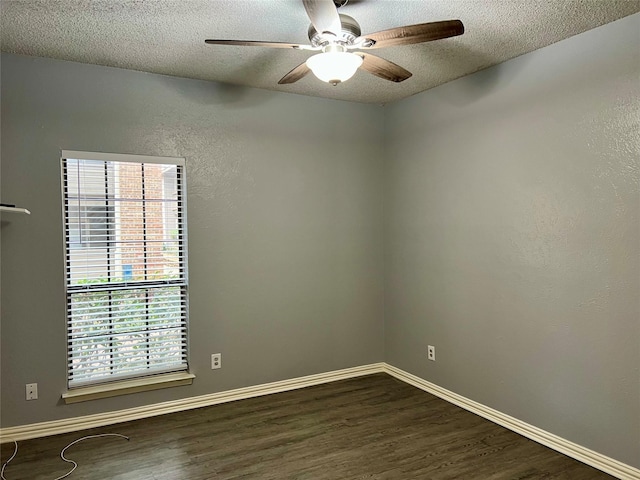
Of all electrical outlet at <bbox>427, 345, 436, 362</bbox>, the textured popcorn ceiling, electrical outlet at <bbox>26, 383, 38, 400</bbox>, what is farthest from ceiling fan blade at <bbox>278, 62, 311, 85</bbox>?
electrical outlet at <bbox>26, 383, 38, 400</bbox>

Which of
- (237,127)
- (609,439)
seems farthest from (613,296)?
(237,127)

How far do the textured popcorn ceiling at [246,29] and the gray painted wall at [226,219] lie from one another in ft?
0.95

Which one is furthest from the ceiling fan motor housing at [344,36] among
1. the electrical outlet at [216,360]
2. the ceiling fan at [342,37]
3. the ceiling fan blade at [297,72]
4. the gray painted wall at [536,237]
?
the electrical outlet at [216,360]

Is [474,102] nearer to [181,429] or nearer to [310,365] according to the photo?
[310,365]

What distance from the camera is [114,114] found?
343 cm

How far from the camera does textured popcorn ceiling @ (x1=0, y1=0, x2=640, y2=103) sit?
8.07 ft

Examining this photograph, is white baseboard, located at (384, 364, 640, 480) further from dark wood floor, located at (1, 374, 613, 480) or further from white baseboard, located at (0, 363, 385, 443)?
white baseboard, located at (0, 363, 385, 443)

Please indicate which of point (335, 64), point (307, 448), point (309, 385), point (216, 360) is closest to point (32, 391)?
point (216, 360)

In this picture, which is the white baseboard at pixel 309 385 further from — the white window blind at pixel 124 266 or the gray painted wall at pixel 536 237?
the white window blind at pixel 124 266

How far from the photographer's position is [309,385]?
166 inches

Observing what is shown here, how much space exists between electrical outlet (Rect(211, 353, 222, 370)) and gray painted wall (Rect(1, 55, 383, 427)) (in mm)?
50

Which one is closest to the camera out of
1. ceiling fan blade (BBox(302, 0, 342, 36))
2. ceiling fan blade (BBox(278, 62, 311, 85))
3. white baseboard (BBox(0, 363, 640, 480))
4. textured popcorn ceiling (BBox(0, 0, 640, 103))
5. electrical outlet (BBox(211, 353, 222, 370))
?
ceiling fan blade (BBox(302, 0, 342, 36))

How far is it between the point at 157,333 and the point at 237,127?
5.77ft

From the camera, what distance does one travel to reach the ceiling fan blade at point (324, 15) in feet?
6.25
